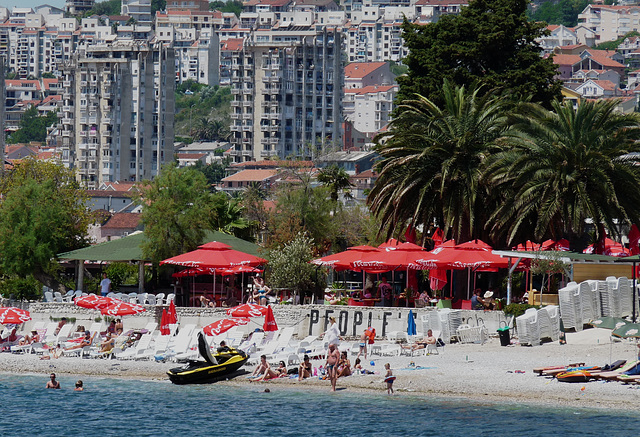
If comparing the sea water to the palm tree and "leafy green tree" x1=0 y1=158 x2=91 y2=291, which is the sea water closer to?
"leafy green tree" x1=0 y1=158 x2=91 y2=291

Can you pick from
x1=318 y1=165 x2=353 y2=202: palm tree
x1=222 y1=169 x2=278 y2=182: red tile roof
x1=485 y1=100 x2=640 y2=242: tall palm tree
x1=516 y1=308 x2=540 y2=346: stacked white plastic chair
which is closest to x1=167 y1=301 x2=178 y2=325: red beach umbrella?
x1=516 y1=308 x2=540 y2=346: stacked white plastic chair

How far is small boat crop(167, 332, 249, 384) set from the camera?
3522 centimetres

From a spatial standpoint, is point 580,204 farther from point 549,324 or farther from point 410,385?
point 410,385

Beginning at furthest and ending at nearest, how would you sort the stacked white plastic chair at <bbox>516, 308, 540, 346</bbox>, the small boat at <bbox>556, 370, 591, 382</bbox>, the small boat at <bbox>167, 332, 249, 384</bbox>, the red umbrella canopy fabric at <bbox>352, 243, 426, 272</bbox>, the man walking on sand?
the red umbrella canopy fabric at <bbox>352, 243, 426, 272</bbox>, the stacked white plastic chair at <bbox>516, 308, 540, 346</bbox>, the small boat at <bbox>167, 332, 249, 384</bbox>, the man walking on sand, the small boat at <bbox>556, 370, 591, 382</bbox>

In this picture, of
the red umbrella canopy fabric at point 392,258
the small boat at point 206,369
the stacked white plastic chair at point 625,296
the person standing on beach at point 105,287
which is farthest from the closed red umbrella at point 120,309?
the stacked white plastic chair at point 625,296

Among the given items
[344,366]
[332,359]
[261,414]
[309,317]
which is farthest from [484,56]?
[261,414]

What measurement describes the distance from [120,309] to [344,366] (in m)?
9.24

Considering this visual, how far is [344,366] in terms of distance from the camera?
34469 mm

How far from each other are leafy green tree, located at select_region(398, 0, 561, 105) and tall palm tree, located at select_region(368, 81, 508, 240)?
5389 millimetres

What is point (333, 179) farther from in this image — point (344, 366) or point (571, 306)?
point (344, 366)

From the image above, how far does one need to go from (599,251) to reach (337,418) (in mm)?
16338

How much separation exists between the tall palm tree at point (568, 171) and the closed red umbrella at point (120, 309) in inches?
519

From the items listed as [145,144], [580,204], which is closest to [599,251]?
[580,204]

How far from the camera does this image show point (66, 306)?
44188 mm
